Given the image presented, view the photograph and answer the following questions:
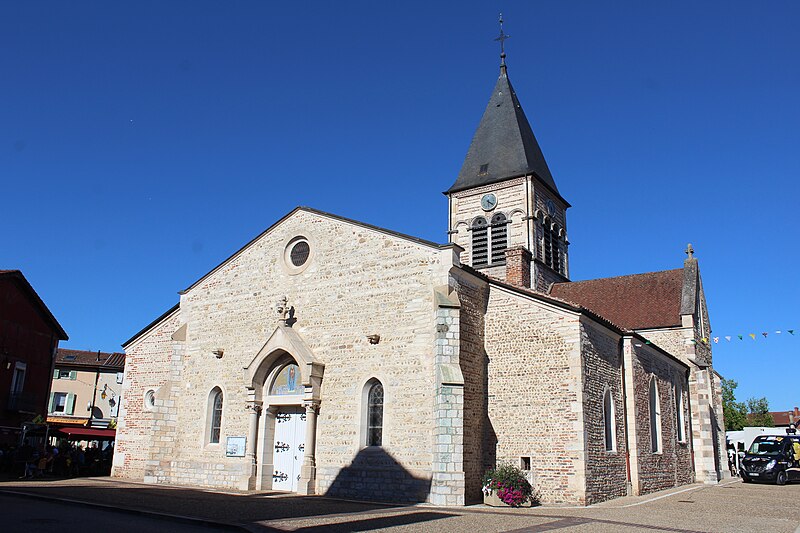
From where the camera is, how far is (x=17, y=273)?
25406 millimetres

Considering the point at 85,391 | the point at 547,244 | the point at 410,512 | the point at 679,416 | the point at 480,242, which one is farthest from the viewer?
the point at 85,391

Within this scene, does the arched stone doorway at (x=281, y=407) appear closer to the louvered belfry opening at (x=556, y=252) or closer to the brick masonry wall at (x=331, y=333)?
the brick masonry wall at (x=331, y=333)

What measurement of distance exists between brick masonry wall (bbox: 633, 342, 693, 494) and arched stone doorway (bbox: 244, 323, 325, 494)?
31.9 feet

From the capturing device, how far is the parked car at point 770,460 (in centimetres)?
2386

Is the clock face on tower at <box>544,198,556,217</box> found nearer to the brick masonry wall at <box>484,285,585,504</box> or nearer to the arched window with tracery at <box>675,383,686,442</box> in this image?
the arched window with tracery at <box>675,383,686,442</box>

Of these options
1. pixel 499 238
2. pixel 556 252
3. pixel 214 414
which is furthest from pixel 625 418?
pixel 556 252

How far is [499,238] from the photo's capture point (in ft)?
104

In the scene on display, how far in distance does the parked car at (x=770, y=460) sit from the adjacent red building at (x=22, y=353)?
28.2m

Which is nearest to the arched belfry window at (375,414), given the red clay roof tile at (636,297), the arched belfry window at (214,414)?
the arched belfry window at (214,414)

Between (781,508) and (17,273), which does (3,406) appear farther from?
(781,508)

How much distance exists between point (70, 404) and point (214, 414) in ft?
93.2

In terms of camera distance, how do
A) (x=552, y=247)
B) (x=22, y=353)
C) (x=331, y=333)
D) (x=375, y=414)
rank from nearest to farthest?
1. (x=375, y=414)
2. (x=331, y=333)
3. (x=22, y=353)
4. (x=552, y=247)

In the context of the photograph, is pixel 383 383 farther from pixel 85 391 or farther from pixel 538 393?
pixel 85 391

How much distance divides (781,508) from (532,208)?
60.4 feet
